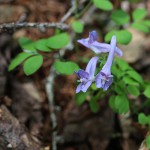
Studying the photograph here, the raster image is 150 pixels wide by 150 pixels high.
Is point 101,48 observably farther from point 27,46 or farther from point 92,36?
point 27,46

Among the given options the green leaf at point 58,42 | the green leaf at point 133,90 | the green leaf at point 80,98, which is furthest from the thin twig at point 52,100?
the green leaf at point 133,90

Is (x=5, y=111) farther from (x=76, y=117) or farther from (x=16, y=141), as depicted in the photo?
(x=76, y=117)

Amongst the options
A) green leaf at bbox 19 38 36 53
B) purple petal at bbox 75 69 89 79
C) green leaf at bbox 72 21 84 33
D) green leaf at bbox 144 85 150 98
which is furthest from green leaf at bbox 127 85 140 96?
green leaf at bbox 19 38 36 53

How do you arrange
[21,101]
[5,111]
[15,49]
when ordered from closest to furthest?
[5,111] → [21,101] → [15,49]

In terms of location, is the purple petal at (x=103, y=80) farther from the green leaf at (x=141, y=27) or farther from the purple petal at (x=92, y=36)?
the green leaf at (x=141, y=27)

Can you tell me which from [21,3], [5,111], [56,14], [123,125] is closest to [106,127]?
[123,125]
